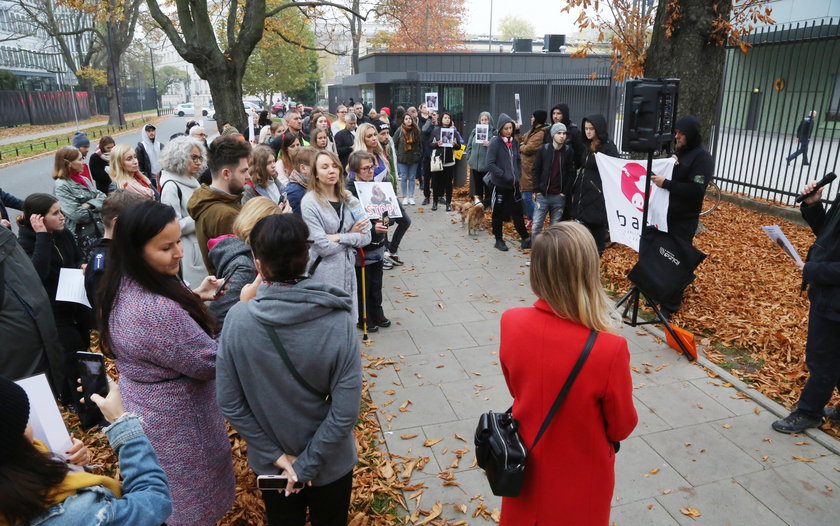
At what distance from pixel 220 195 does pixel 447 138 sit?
8.14m

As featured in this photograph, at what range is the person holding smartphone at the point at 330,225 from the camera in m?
4.90

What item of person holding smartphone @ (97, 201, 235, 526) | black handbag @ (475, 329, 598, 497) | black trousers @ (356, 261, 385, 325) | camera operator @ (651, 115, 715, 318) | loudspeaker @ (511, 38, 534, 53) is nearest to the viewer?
black handbag @ (475, 329, 598, 497)

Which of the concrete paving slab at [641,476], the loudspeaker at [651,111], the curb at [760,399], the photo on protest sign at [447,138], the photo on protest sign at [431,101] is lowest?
the concrete paving slab at [641,476]

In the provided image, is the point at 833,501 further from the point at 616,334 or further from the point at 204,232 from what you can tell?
the point at 204,232

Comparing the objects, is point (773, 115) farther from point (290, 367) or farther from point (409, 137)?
point (290, 367)

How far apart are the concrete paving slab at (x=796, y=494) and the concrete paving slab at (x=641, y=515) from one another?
2.30ft

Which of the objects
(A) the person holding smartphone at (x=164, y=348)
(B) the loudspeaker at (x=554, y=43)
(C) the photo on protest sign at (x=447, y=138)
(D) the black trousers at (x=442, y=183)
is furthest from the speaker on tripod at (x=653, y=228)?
(B) the loudspeaker at (x=554, y=43)

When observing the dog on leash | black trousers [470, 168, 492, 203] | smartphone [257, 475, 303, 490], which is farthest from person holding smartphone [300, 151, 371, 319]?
black trousers [470, 168, 492, 203]

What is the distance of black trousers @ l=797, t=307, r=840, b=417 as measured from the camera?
12.8ft

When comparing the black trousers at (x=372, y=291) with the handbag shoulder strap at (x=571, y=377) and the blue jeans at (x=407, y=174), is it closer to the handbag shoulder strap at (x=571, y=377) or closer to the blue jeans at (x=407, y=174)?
the handbag shoulder strap at (x=571, y=377)

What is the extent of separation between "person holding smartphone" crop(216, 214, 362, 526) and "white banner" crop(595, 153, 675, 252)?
465cm

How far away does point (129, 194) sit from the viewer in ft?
12.3

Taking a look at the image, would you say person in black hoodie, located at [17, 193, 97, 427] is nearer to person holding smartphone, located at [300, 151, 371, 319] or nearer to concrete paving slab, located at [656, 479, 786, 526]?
person holding smartphone, located at [300, 151, 371, 319]

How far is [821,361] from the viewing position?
13.1ft
